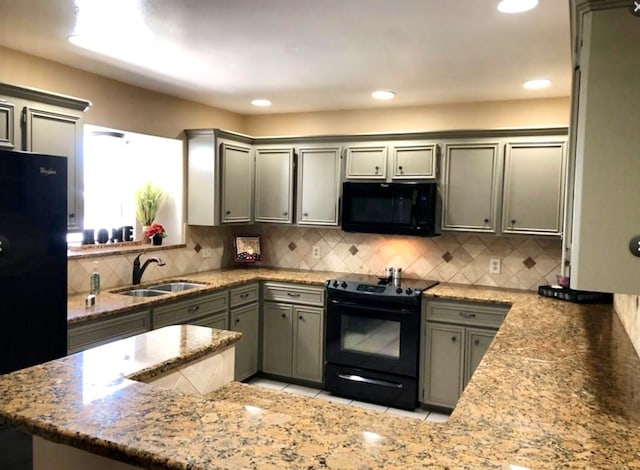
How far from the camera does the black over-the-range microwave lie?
13.0 ft

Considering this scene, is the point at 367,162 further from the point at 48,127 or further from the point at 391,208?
the point at 48,127

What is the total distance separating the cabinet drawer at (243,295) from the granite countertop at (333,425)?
2267 millimetres

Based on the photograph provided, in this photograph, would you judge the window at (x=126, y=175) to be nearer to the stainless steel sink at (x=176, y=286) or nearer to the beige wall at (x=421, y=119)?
the stainless steel sink at (x=176, y=286)

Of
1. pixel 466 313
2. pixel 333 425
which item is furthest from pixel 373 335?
pixel 333 425

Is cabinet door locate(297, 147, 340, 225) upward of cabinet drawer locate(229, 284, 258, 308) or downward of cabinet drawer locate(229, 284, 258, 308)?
upward

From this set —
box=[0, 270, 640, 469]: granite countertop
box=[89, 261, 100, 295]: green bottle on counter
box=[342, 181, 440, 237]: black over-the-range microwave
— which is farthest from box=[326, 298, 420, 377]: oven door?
box=[0, 270, 640, 469]: granite countertop

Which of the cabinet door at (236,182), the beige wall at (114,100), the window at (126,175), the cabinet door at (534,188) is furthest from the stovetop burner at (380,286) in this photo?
the beige wall at (114,100)

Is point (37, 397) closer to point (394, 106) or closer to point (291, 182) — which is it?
point (291, 182)

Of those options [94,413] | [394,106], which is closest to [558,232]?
[394,106]

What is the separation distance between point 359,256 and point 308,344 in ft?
3.19

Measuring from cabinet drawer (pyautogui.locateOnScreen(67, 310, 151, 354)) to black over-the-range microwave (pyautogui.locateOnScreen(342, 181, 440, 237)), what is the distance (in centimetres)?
188

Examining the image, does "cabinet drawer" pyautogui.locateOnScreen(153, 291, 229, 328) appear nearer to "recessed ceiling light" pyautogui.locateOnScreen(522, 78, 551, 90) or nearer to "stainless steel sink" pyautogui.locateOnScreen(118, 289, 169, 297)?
"stainless steel sink" pyautogui.locateOnScreen(118, 289, 169, 297)

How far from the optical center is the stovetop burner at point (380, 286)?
386cm

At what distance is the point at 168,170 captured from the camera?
443cm
